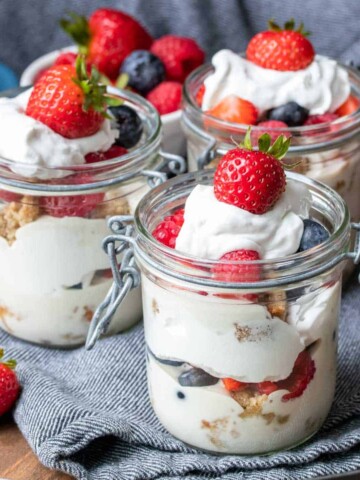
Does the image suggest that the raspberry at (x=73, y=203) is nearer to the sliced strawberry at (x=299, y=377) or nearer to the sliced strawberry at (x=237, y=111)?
the sliced strawberry at (x=237, y=111)

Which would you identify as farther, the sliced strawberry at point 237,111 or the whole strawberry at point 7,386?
the sliced strawberry at point 237,111

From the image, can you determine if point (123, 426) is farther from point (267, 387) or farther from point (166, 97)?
point (166, 97)

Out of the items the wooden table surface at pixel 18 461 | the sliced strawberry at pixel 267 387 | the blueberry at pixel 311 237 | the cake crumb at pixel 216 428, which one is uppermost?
the blueberry at pixel 311 237

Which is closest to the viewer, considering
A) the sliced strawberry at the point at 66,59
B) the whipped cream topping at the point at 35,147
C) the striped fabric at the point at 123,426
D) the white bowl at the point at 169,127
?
the striped fabric at the point at 123,426

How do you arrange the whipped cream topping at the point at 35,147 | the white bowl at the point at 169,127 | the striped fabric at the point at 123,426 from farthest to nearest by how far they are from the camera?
the white bowl at the point at 169,127, the whipped cream topping at the point at 35,147, the striped fabric at the point at 123,426

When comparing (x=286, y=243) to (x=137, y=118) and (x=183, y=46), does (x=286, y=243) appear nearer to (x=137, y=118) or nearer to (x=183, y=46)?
(x=137, y=118)

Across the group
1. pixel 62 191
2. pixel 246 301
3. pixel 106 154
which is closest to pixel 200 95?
pixel 106 154

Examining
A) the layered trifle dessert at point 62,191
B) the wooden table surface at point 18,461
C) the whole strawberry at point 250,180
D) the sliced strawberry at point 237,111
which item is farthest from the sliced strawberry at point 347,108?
the wooden table surface at point 18,461

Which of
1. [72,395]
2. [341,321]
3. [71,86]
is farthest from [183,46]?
[72,395]
